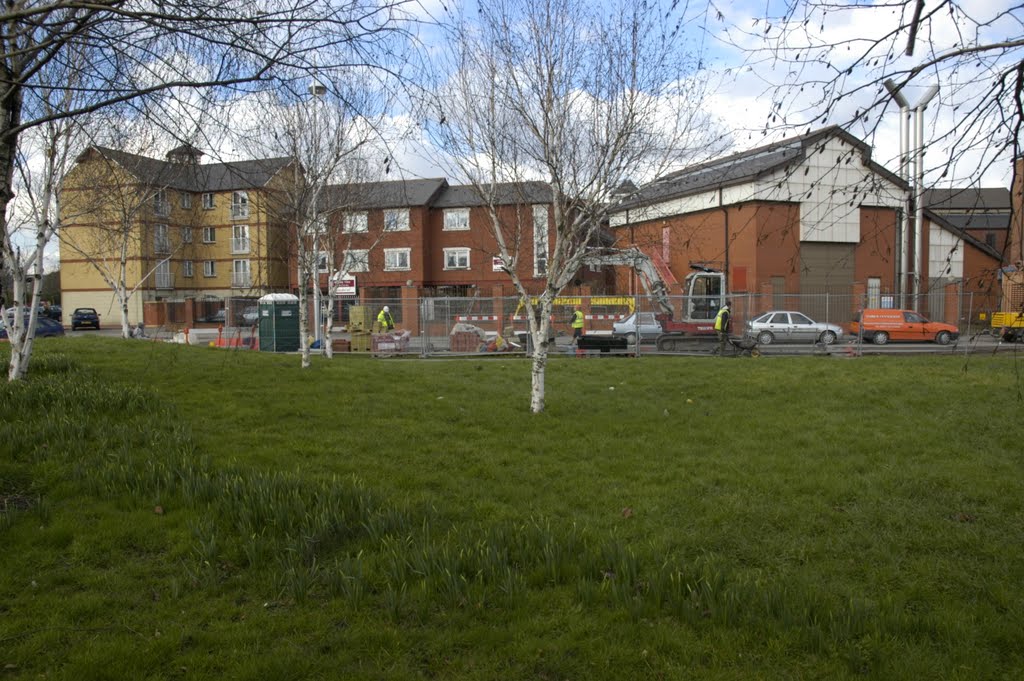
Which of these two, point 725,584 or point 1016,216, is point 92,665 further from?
point 1016,216

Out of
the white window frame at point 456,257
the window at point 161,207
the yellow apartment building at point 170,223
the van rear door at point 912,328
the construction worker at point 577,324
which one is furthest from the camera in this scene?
the white window frame at point 456,257

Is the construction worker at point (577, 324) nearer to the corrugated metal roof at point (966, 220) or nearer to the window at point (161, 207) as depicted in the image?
the corrugated metal roof at point (966, 220)

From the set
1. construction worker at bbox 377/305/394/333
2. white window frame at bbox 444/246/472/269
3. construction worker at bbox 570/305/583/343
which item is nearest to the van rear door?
construction worker at bbox 570/305/583/343

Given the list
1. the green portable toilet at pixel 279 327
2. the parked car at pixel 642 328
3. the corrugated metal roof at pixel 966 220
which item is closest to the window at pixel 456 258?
the green portable toilet at pixel 279 327

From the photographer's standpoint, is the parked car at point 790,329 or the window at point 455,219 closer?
the parked car at point 790,329

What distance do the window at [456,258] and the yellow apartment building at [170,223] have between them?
10171 millimetres

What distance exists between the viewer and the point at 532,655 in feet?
11.5

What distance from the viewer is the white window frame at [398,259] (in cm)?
4444

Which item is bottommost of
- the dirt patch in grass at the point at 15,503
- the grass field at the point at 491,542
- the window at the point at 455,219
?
the grass field at the point at 491,542

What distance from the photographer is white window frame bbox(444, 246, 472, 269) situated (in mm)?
44688

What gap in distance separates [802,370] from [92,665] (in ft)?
45.2

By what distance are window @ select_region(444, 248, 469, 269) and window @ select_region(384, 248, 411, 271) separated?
2504 mm

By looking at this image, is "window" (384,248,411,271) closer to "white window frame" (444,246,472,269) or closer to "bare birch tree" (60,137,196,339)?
"white window frame" (444,246,472,269)

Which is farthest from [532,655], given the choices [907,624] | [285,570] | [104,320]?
[104,320]
